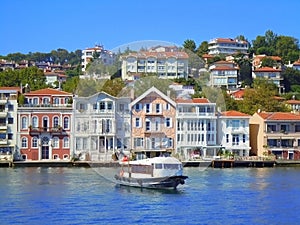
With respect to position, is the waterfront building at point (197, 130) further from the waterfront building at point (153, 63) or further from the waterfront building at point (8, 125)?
the waterfront building at point (8, 125)

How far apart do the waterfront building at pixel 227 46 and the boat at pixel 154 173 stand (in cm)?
10934

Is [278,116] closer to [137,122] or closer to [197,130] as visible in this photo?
[197,130]

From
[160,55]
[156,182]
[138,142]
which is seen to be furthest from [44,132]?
[156,182]

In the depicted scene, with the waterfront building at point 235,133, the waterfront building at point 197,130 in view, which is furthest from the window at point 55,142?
the waterfront building at point 235,133

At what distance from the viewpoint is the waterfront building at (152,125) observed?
2457 inches

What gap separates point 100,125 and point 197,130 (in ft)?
31.3

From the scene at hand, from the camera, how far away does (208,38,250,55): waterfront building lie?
157250mm

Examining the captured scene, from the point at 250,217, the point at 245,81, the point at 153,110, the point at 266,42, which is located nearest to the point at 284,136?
the point at 153,110

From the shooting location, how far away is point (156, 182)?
46719mm

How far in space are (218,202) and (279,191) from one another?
22.9ft

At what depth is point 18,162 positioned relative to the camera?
67.8m

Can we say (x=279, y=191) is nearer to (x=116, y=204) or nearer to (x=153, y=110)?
(x=116, y=204)

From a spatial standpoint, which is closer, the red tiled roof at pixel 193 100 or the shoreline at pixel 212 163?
the red tiled roof at pixel 193 100

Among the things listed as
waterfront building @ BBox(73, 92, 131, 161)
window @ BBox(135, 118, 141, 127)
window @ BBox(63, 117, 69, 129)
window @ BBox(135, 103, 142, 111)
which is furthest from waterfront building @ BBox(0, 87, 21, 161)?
window @ BBox(135, 103, 142, 111)
